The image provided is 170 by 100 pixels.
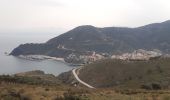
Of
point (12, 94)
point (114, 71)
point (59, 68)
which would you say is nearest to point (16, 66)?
point (59, 68)

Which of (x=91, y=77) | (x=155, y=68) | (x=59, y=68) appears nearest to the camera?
(x=155, y=68)

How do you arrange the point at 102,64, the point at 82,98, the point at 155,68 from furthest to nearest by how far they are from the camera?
the point at 102,64, the point at 155,68, the point at 82,98

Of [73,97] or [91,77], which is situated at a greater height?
[73,97]

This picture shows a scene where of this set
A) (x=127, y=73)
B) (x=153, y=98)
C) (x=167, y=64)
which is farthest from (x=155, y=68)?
(x=153, y=98)

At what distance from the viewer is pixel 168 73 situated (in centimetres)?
7875

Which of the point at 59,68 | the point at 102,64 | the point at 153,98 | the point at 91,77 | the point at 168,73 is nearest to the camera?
the point at 153,98

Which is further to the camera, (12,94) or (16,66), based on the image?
(16,66)

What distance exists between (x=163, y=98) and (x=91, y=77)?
255 feet

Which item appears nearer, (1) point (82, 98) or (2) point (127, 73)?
(1) point (82, 98)

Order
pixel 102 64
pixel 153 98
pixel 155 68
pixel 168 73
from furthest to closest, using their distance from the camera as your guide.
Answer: pixel 102 64
pixel 155 68
pixel 168 73
pixel 153 98

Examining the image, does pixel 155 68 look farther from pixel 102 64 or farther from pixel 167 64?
pixel 102 64

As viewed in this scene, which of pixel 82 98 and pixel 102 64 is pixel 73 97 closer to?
pixel 82 98

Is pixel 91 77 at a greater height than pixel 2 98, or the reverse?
pixel 2 98

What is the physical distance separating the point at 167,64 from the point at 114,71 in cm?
1658
